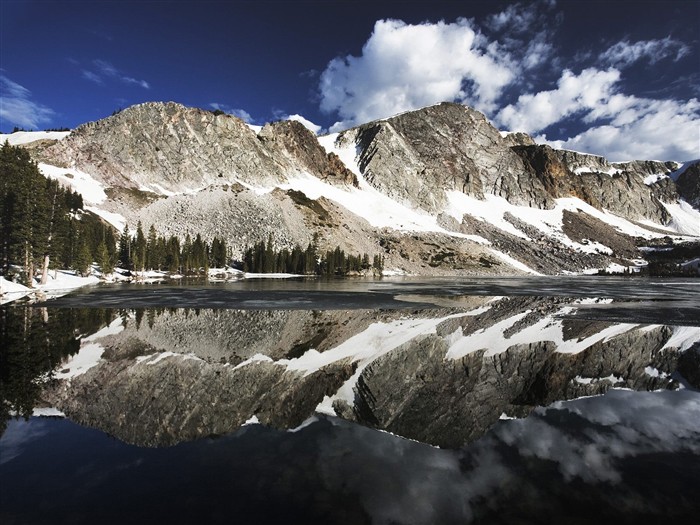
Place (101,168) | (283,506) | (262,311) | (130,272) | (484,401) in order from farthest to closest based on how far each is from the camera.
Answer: (101,168), (130,272), (262,311), (484,401), (283,506)

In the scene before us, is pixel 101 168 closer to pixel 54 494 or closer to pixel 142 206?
pixel 142 206

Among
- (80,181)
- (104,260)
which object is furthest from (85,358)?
(80,181)

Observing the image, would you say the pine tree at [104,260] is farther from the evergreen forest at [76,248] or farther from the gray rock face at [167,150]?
the gray rock face at [167,150]

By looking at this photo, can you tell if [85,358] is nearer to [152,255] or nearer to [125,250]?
[152,255]

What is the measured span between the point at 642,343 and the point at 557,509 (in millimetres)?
19815

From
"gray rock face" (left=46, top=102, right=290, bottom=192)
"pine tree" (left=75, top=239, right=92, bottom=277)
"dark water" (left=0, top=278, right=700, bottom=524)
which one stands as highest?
"gray rock face" (left=46, top=102, right=290, bottom=192)

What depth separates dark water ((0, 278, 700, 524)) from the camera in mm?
7168

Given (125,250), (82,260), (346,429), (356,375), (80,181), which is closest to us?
(346,429)

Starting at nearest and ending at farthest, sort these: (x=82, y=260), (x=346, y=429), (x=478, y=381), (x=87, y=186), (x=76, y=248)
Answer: (x=346, y=429), (x=478, y=381), (x=82, y=260), (x=76, y=248), (x=87, y=186)

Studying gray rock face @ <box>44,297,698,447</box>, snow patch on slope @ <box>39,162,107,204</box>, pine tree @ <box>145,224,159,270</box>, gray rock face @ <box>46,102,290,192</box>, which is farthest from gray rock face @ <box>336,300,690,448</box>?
gray rock face @ <box>46,102,290,192</box>

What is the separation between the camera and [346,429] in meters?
10.8

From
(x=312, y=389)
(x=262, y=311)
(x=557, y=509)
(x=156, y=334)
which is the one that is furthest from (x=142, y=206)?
(x=557, y=509)

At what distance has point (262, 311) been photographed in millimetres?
34188

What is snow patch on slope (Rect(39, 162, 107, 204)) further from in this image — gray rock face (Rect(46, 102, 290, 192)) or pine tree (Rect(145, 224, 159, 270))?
pine tree (Rect(145, 224, 159, 270))
